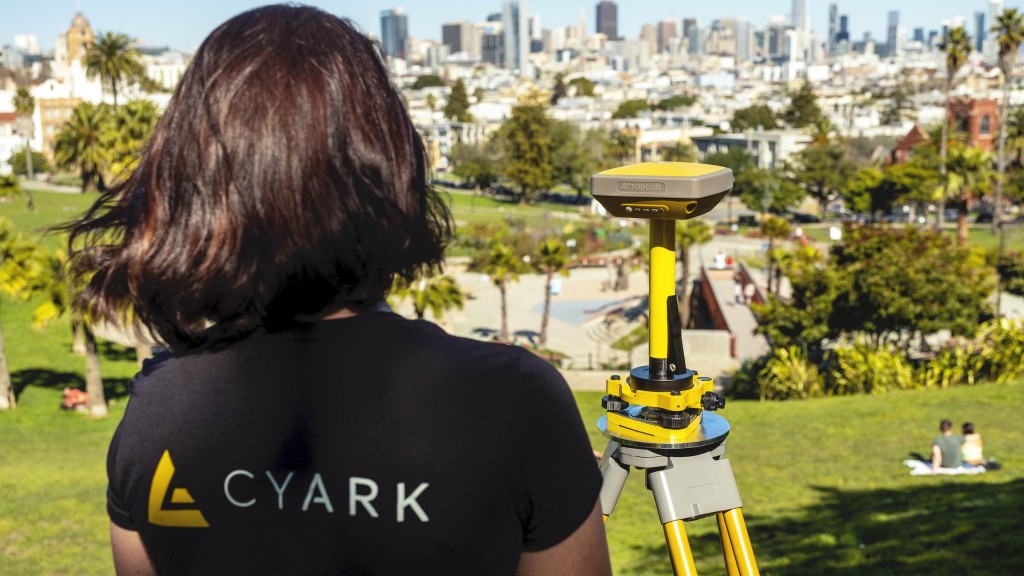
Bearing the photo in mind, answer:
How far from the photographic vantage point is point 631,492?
10391 millimetres

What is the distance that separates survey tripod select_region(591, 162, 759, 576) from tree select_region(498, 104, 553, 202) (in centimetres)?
6569

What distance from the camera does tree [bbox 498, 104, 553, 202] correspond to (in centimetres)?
6725

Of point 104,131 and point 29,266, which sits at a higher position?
point 104,131

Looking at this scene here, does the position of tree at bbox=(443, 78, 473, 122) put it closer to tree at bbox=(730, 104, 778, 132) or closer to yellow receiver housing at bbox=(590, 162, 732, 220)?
tree at bbox=(730, 104, 778, 132)

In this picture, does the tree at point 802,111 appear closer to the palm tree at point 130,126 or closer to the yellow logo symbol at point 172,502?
the palm tree at point 130,126

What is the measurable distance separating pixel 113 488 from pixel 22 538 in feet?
28.5

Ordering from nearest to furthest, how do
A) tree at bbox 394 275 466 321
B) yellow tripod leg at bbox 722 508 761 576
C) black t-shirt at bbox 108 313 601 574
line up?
1. black t-shirt at bbox 108 313 601 574
2. yellow tripod leg at bbox 722 508 761 576
3. tree at bbox 394 275 466 321

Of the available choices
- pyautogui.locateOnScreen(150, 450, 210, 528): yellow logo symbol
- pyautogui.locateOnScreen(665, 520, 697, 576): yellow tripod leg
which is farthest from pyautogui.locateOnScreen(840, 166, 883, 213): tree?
pyautogui.locateOnScreen(150, 450, 210, 528): yellow logo symbol

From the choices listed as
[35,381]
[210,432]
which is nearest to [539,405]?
[210,432]

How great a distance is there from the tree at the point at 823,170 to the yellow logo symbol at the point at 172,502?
60270 mm

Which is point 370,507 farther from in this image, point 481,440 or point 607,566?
point 607,566

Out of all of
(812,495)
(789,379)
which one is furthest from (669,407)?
(789,379)

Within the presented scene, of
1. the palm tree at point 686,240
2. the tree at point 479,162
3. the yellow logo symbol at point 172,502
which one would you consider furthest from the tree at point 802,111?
the yellow logo symbol at point 172,502

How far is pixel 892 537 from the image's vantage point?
7570 mm
